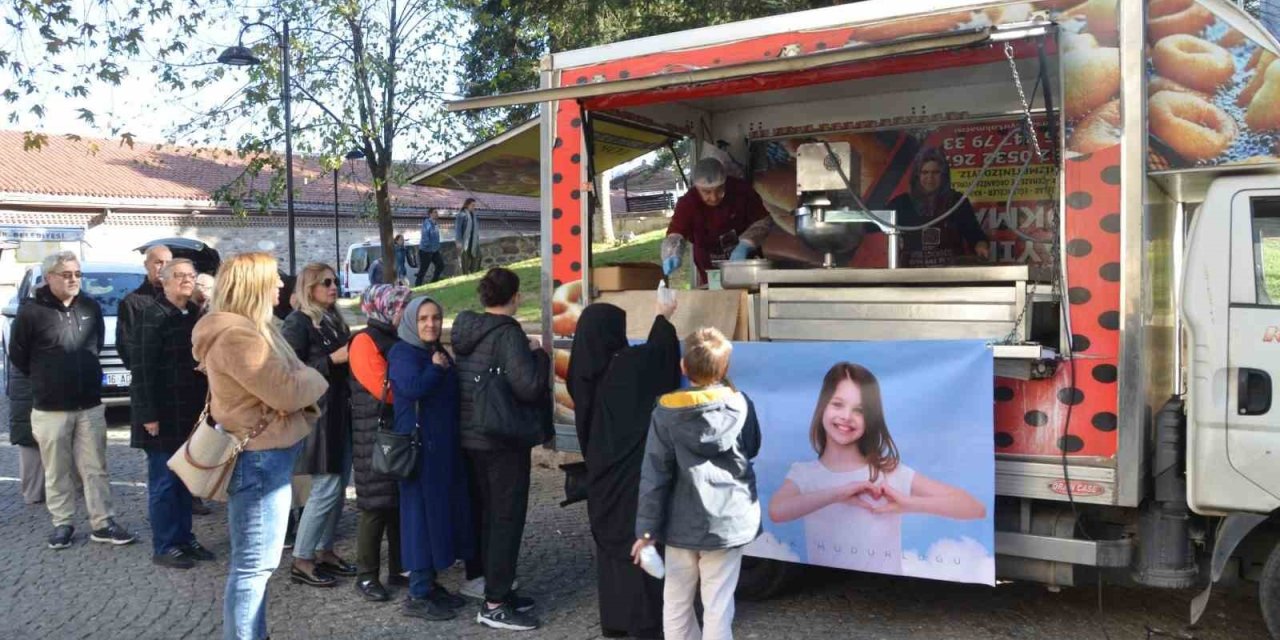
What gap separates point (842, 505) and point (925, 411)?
1.82 ft

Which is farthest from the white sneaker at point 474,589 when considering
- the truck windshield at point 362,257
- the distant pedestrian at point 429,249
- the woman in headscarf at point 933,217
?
the truck windshield at point 362,257

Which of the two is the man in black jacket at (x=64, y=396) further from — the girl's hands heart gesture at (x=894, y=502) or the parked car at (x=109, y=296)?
the girl's hands heart gesture at (x=894, y=502)

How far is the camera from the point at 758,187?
7.46 metres

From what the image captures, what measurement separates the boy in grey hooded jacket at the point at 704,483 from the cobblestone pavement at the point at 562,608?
96 centimetres

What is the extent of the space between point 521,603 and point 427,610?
1.50 feet

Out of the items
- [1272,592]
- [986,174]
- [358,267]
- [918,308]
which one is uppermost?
[358,267]

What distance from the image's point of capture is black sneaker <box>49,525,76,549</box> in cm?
631

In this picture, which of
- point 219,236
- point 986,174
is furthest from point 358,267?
point 986,174

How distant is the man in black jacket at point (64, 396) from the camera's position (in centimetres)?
625

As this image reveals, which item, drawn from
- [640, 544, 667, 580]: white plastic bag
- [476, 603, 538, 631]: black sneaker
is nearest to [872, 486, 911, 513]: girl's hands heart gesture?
[640, 544, 667, 580]: white plastic bag

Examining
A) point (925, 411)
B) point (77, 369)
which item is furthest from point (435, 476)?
point (77, 369)

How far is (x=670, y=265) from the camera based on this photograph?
5.73 metres

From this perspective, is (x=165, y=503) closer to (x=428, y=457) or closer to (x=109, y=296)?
(x=428, y=457)

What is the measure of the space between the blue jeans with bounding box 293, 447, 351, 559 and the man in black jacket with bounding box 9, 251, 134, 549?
1.55 meters
